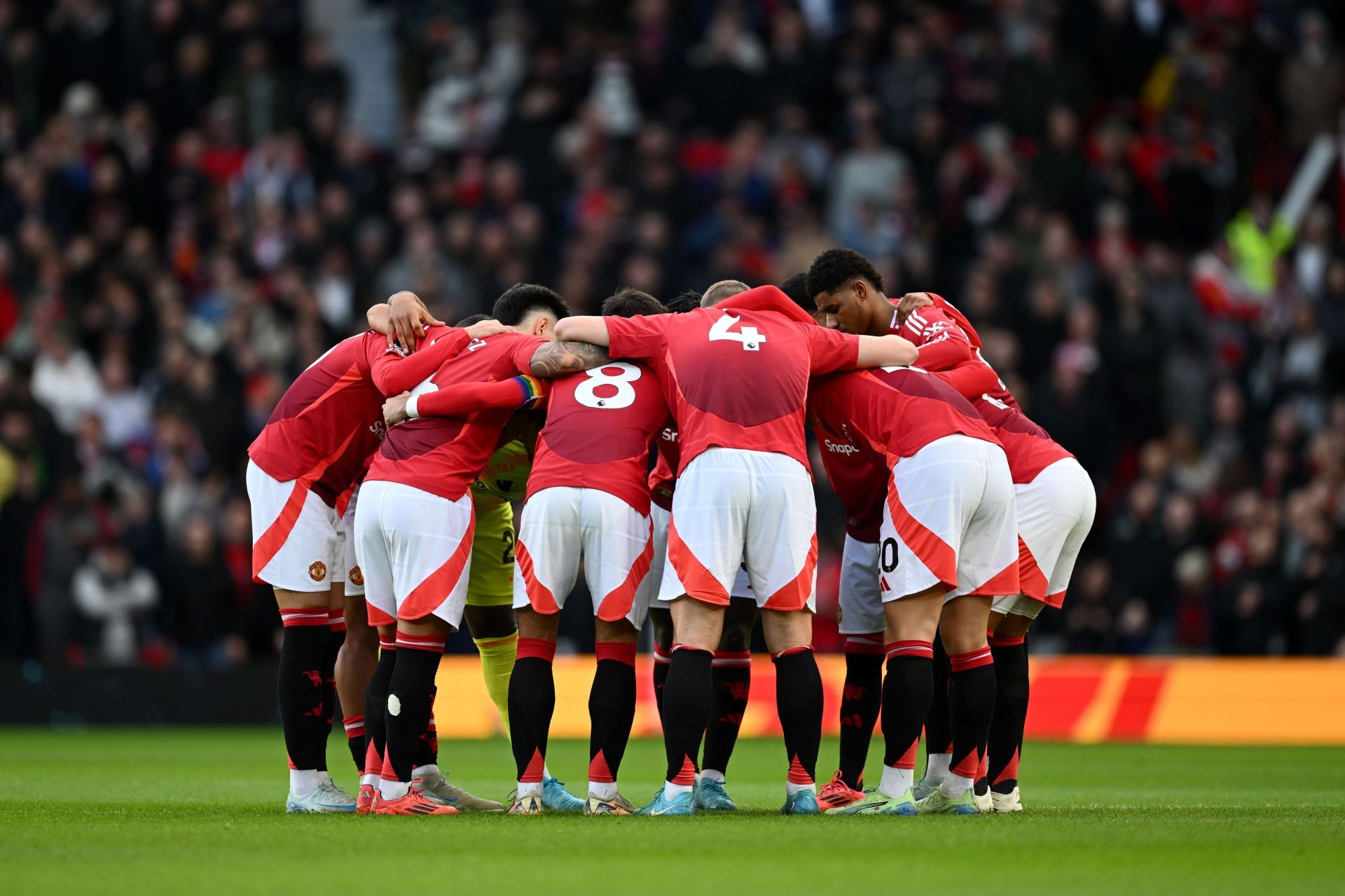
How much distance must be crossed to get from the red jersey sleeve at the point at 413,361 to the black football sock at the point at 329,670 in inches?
48.9

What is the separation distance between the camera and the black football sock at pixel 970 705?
8562mm

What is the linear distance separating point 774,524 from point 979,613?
1171mm

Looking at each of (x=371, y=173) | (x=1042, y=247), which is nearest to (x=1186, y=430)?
(x=1042, y=247)

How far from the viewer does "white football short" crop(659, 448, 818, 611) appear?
821 centimetres

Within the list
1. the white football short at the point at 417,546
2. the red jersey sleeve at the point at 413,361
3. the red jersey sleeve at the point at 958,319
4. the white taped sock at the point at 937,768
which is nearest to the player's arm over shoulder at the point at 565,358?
the red jersey sleeve at the point at 413,361

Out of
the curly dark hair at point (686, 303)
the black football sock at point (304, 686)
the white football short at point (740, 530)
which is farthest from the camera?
the curly dark hair at point (686, 303)

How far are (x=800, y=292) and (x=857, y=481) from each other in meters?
1.12

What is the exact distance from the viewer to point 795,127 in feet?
69.4

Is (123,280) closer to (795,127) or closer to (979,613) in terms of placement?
(795,127)

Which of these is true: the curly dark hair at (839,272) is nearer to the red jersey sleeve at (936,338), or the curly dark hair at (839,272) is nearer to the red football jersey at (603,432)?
the red jersey sleeve at (936,338)

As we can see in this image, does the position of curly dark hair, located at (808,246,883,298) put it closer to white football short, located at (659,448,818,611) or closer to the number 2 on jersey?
the number 2 on jersey

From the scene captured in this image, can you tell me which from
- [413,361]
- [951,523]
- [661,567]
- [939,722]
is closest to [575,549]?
[661,567]

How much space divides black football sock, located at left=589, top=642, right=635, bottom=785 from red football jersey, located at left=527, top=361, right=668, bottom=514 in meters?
0.70

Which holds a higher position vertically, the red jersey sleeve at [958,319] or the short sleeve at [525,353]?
the red jersey sleeve at [958,319]
